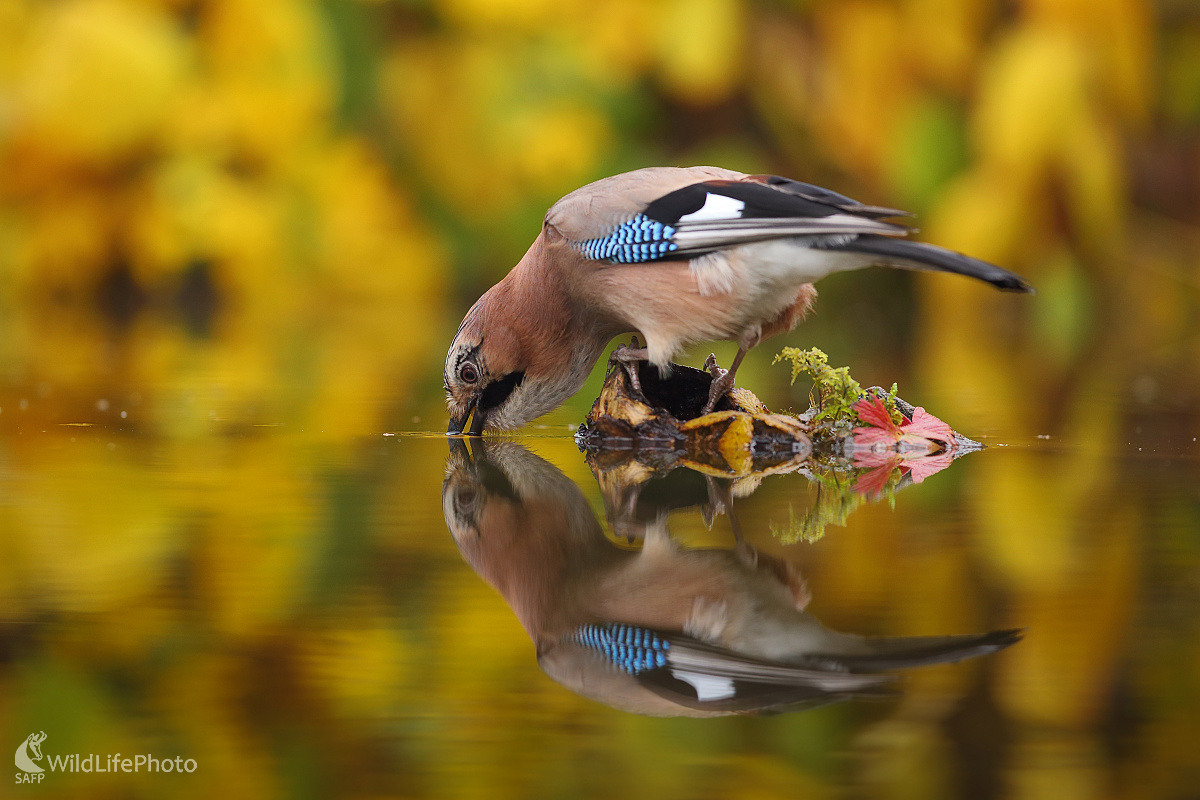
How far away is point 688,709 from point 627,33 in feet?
35.7

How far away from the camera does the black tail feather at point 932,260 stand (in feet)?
11.3

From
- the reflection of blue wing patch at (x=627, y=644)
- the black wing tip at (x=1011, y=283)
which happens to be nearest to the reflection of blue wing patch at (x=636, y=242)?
the black wing tip at (x=1011, y=283)

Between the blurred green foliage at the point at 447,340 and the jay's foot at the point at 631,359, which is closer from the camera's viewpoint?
the blurred green foliage at the point at 447,340

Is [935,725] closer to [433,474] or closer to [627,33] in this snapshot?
[433,474]

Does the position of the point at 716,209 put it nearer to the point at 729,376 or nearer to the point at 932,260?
the point at 729,376

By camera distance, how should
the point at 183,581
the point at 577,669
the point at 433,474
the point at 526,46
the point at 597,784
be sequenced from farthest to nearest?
the point at 526,46, the point at 433,474, the point at 183,581, the point at 577,669, the point at 597,784

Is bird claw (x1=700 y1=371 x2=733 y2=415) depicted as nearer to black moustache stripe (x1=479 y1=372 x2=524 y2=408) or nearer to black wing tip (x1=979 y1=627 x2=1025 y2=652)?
black moustache stripe (x1=479 y1=372 x2=524 y2=408)

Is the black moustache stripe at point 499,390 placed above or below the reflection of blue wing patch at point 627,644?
below

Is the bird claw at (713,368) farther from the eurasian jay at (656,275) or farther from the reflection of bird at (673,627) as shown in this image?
the reflection of bird at (673,627)

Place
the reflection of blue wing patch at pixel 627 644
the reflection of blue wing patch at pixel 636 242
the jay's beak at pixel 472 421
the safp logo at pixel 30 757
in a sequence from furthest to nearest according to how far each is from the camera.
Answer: the jay's beak at pixel 472 421, the reflection of blue wing patch at pixel 636 242, the reflection of blue wing patch at pixel 627 644, the safp logo at pixel 30 757

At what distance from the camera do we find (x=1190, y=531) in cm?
312

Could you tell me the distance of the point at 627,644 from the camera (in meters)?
2.19

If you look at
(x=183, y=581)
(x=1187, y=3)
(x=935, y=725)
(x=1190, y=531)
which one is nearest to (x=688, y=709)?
(x=935, y=725)

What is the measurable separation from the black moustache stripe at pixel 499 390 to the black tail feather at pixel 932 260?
1.48 metres
